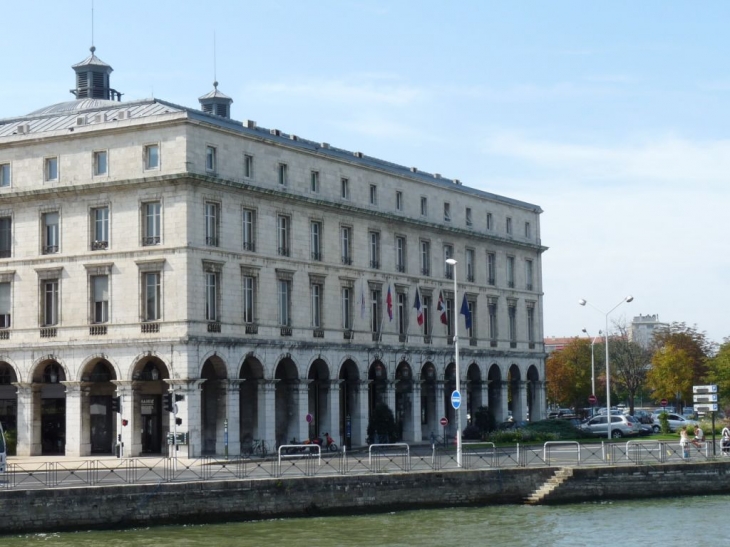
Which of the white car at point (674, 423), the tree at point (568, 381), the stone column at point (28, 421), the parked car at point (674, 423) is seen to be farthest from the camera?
the tree at point (568, 381)

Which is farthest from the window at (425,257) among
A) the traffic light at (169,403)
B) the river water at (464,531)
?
the river water at (464,531)

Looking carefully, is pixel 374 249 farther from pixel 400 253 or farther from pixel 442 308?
pixel 442 308

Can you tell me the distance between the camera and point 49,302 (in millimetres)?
80500

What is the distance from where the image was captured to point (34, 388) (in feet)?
264

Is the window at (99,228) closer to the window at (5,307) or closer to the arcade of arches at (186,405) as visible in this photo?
the arcade of arches at (186,405)

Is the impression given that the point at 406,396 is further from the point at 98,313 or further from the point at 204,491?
the point at 204,491

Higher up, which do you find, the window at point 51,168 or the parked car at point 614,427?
the window at point 51,168

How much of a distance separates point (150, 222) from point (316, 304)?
13.6 metres

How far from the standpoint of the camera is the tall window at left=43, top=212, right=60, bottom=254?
263 feet

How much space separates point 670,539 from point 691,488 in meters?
13.9

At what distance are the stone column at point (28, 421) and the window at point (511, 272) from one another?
43.4 m

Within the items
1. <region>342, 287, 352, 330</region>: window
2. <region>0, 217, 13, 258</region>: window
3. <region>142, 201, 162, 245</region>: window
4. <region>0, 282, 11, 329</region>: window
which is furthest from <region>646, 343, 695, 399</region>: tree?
<region>0, 217, 13, 258</region>: window

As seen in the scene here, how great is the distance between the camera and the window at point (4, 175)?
82.0m

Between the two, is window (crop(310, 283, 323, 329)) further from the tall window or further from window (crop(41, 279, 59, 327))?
the tall window
